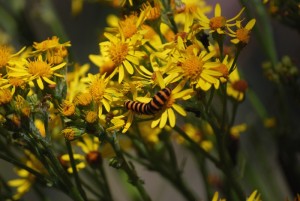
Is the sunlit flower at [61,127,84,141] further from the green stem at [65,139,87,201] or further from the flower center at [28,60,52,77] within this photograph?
the flower center at [28,60,52,77]

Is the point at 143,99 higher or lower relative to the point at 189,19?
lower

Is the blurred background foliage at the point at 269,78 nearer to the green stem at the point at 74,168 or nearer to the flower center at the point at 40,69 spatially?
the flower center at the point at 40,69

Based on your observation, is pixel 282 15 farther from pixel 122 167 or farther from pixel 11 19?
pixel 11 19

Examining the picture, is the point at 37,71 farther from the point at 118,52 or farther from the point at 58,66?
the point at 118,52

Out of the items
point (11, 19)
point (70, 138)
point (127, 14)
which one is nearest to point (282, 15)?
point (127, 14)

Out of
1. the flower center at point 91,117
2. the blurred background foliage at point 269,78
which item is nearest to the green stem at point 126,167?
the flower center at point 91,117

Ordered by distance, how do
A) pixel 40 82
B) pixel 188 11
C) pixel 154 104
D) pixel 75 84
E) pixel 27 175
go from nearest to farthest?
pixel 154 104, pixel 40 82, pixel 188 11, pixel 75 84, pixel 27 175

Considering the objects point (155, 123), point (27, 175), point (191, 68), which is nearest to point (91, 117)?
point (155, 123)
